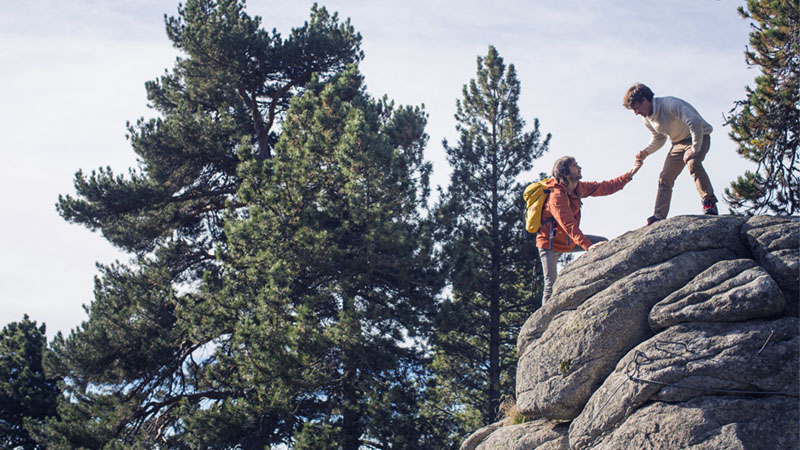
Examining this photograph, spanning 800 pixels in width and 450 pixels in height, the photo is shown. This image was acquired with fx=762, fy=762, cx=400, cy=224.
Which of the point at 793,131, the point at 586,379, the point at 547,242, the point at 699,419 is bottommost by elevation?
the point at 699,419

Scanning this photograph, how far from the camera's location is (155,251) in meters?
20.2

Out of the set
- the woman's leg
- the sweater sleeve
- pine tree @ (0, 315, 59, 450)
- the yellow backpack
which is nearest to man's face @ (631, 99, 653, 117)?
the sweater sleeve

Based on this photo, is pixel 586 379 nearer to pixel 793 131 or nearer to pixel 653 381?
pixel 653 381

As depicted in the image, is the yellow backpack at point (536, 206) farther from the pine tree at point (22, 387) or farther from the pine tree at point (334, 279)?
the pine tree at point (22, 387)

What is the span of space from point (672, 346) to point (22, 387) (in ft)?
84.0

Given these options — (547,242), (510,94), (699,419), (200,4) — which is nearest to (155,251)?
(200,4)

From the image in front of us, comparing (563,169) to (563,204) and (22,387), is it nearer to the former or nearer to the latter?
(563,204)

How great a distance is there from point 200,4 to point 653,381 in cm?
1830

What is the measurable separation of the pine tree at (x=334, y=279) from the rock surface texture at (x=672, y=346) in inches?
282

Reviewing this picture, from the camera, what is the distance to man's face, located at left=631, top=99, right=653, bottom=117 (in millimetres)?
8898

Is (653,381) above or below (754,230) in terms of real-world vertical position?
below

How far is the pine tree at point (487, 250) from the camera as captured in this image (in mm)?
19625

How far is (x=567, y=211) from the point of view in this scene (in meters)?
9.16

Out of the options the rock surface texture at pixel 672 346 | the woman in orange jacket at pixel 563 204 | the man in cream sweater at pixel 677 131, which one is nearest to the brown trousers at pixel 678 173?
the man in cream sweater at pixel 677 131
